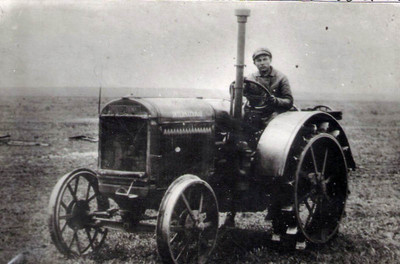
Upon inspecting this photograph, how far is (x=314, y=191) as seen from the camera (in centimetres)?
609

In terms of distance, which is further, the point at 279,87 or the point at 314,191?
the point at 279,87

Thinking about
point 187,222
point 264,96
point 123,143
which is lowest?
point 187,222

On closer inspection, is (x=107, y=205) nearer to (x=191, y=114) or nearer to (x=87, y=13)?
(x=191, y=114)

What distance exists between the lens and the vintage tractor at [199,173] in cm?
500

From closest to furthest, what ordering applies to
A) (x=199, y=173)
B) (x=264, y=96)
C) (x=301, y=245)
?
(x=199, y=173), (x=301, y=245), (x=264, y=96)

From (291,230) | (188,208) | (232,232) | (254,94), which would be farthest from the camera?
(232,232)

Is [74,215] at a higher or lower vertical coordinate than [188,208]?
lower

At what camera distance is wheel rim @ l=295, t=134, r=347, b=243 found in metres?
6.04

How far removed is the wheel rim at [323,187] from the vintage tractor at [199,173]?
0.01m

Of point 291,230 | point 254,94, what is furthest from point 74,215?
point 254,94

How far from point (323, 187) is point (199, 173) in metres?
1.72

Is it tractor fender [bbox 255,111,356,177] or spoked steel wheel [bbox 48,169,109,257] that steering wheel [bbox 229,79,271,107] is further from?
spoked steel wheel [bbox 48,169,109,257]

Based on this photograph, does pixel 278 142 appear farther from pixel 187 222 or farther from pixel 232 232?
pixel 232 232

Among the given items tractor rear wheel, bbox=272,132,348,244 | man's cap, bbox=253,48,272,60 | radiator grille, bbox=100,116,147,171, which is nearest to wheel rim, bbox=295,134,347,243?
tractor rear wheel, bbox=272,132,348,244
